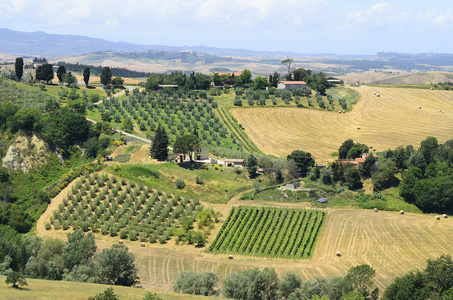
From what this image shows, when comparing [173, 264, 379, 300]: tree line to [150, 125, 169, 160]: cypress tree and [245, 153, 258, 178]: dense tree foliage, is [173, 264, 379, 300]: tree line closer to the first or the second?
[245, 153, 258, 178]: dense tree foliage

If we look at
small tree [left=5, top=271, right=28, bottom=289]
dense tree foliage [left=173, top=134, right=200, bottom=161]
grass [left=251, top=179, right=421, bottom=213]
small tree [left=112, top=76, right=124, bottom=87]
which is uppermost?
small tree [left=112, top=76, right=124, bottom=87]

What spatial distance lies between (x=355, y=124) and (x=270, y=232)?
5956 centimetres

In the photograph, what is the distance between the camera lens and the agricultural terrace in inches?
4122

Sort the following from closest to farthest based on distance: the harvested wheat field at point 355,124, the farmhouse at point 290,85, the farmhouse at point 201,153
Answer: the farmhouse at point 201,153 < the harvested wheat field at point 355,124 < the farmhouse at point 290,85

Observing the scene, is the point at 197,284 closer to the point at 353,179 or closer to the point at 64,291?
the point at 64,291

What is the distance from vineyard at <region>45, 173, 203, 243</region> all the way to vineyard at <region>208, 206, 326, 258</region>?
Result: 641 centimetres

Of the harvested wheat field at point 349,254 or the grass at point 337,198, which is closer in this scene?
the harvested wheat field at point 349,254

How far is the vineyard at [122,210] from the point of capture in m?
64.3

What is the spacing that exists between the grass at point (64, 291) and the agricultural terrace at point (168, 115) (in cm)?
5916

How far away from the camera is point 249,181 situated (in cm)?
8062

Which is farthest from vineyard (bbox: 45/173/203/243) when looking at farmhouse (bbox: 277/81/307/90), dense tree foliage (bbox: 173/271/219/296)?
farmhouse (bbox: 277/81/307/90)

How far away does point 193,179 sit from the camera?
7875cm

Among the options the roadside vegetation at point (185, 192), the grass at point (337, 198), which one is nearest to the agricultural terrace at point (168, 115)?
the roadside vegetation at point (185, 192)

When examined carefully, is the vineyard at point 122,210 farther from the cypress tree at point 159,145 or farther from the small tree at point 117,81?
the small tree at point 117,81
